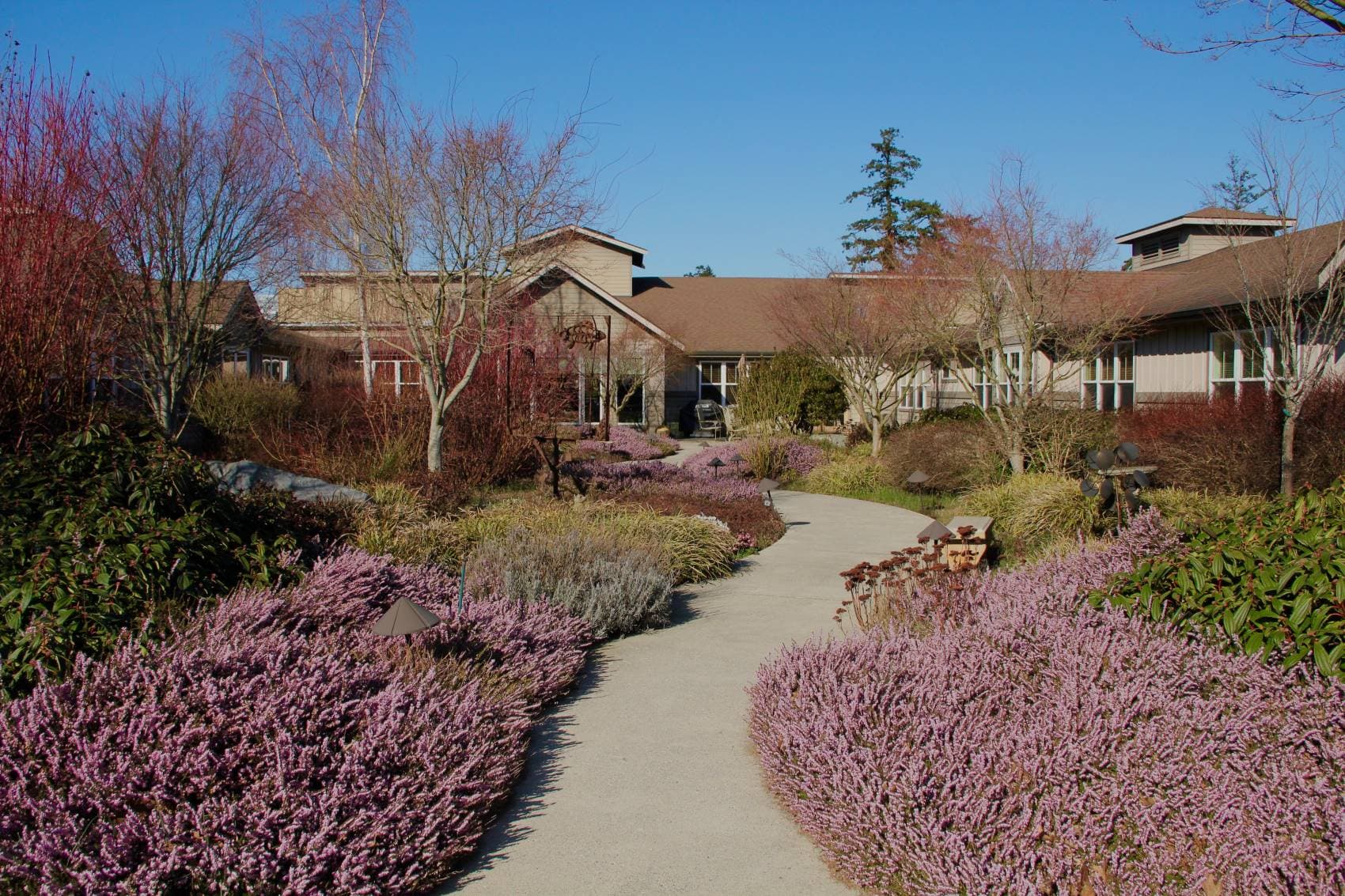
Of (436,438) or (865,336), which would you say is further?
(865,336)

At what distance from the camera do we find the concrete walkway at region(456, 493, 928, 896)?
343 cm

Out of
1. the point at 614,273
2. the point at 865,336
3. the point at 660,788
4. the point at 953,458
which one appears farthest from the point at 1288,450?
the point at 614,273

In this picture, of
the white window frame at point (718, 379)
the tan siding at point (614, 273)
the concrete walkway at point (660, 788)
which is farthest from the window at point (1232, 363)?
the tan siding at point (614, 273)

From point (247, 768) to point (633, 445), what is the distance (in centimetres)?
1870

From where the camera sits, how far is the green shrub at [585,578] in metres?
6.46

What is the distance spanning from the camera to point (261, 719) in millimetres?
3441

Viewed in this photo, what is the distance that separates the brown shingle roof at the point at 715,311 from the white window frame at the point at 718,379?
0.68m

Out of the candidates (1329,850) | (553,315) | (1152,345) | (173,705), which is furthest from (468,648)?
(553,315)

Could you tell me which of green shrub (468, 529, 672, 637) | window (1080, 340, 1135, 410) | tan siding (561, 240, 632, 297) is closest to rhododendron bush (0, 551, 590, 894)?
green shrub (468, 529, 672, 637)

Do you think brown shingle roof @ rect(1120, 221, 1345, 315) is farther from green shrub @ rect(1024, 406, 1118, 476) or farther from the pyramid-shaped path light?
the pyramid-shaped path light

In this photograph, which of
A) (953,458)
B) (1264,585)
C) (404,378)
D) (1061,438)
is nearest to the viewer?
(1264,585)

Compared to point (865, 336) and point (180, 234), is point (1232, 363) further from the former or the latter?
point (180, 234)

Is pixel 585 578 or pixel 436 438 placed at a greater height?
pixel 436 438

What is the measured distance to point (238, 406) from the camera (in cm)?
1631
